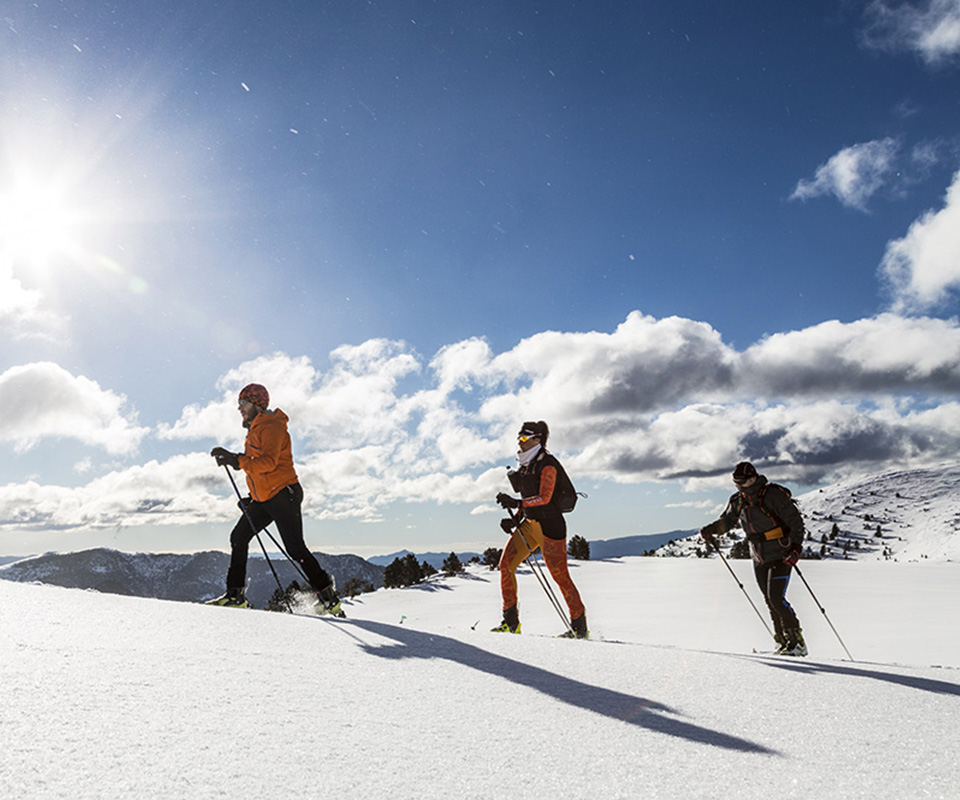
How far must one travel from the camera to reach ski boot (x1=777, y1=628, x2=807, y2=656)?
579 cm

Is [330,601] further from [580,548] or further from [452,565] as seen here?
[580,548]

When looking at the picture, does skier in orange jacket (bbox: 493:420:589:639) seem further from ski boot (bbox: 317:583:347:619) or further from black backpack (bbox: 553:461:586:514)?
ski boot (bbox: 317:583:347:619)

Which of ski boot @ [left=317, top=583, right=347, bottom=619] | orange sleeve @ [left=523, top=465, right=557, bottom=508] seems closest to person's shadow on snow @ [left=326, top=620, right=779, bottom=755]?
ski boot @ [left=317, top=583, right=347, bottom=619]

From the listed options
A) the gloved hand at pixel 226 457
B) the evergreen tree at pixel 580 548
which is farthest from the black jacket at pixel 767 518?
the evergreen tree at pixel 580 548

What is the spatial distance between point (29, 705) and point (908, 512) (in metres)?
90.0

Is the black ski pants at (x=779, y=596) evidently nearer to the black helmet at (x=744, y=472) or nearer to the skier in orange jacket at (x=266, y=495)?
the black helmet at (x=744, y=472)

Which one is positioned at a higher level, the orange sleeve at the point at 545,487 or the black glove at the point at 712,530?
the orange sleeve at the point at 545,487

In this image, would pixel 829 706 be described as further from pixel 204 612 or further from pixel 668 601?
pixel 668 601

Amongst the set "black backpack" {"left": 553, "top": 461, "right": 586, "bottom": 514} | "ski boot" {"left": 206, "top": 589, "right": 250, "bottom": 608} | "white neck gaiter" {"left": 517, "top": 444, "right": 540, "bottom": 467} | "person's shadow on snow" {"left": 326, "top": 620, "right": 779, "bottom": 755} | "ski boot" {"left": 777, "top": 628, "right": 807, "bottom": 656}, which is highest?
"white neck gaiter" {"left": 517, "top": 444, "right": 540, "bottom": 467}

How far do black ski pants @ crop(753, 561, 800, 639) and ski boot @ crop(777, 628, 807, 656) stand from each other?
5 cm

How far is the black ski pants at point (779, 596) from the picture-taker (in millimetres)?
5867

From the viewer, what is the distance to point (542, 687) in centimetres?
264

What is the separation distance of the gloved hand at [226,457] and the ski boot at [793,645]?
18.3 feet

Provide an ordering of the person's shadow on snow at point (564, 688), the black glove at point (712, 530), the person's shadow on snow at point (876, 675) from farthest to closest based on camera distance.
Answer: the black glove at point (712, 530)
the person's shadow on snow at point (876, 675)
the person's shadow on snow at point (564, 688)
